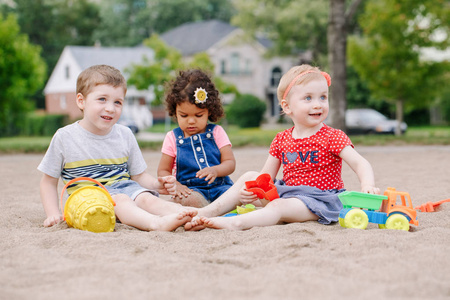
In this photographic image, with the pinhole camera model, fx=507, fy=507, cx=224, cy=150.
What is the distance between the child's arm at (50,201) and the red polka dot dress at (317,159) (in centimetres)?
171

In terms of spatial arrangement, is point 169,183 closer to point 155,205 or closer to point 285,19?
point 155,205

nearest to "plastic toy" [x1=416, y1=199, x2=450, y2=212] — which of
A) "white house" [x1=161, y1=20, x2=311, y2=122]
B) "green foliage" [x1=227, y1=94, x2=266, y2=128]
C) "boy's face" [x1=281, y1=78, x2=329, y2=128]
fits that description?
"boy's face" [x1=281, y1=78, x2=329, y2=128]

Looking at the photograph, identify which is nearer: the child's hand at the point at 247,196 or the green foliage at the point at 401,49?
the child's hand at the point at 247,196

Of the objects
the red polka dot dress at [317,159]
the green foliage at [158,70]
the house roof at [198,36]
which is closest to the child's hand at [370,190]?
the red polka dot dress at [317,159]

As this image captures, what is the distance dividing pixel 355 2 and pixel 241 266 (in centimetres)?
1180

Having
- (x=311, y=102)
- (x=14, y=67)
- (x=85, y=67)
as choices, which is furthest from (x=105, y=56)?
(x=311, y=102)

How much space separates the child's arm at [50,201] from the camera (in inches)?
140

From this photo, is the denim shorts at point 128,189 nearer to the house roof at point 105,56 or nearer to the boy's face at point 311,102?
the boy's face at point 311,102

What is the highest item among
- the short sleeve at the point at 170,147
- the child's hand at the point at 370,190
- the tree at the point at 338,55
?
the tree at the point at 338,55

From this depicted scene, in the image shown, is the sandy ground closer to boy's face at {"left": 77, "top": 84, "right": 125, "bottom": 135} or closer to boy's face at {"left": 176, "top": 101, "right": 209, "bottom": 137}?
boy's face at {"left": 77, "top": 84, "right": 125, "bottom": 135}

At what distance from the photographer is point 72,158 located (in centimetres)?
383

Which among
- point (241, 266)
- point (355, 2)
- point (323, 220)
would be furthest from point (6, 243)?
point (355, 2)

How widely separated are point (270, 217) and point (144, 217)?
33.7 inches

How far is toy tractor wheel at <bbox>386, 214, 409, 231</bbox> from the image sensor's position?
126 inches
